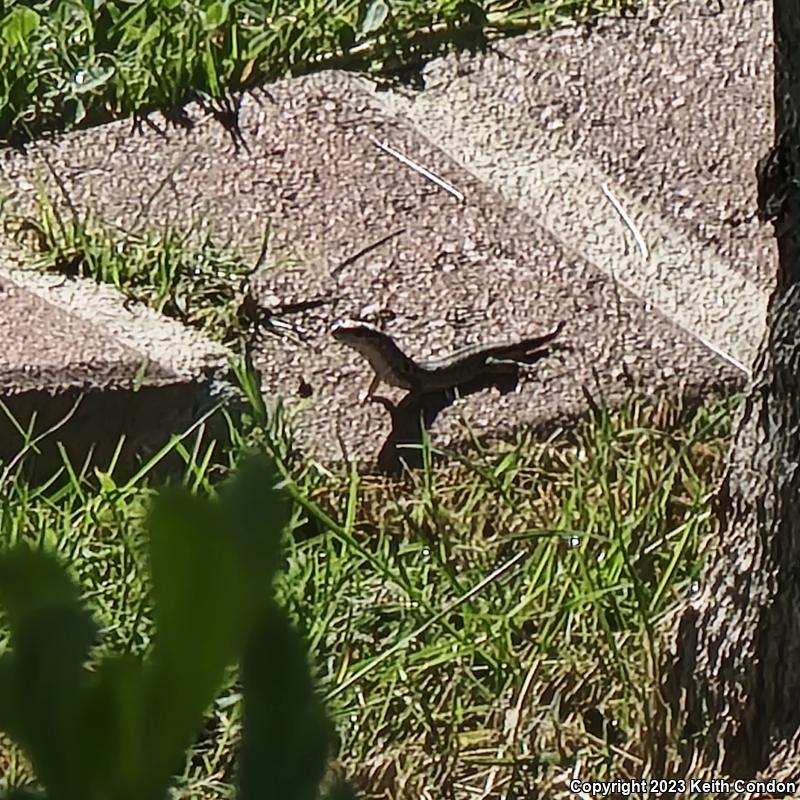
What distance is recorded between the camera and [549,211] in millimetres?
2543

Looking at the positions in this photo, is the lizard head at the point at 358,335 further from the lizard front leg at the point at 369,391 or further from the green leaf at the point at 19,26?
the green leaf at the point at 19,26

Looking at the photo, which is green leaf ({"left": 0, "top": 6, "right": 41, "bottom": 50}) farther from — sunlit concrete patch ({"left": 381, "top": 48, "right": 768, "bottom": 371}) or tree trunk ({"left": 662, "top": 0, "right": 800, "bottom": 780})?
tree trunk ({"left": 662, "top": 0, "right": 800, "bottom": 780})

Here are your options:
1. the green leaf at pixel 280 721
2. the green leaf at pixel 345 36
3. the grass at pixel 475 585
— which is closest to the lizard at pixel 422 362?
the grass at pixel 475 585

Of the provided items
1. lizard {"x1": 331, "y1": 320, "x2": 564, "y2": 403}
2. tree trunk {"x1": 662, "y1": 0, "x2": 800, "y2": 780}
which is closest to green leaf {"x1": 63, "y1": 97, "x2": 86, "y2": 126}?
lizard {"x1": 331, "y1": 320, "x2": 564, "y2": 403}

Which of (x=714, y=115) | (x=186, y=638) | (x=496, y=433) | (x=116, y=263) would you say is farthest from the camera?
(x=714, y=115)

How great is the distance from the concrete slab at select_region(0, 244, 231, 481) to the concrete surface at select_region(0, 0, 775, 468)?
0.40 ft

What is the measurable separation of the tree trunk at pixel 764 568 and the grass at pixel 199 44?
4.59 feet

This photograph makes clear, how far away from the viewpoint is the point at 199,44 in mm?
2781

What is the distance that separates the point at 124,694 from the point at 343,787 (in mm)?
67

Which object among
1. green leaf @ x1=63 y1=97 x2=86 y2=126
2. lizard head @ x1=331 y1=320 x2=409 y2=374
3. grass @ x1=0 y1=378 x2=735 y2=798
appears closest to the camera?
grass @ x1=0 y1=378 x2=735 y2=798

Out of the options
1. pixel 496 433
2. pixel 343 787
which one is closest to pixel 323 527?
pixel 496 433

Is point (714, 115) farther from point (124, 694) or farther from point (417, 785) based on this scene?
point (124, 694)

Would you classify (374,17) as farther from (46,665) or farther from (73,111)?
(46,665)

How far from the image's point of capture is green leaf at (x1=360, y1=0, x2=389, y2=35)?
9.41ft
